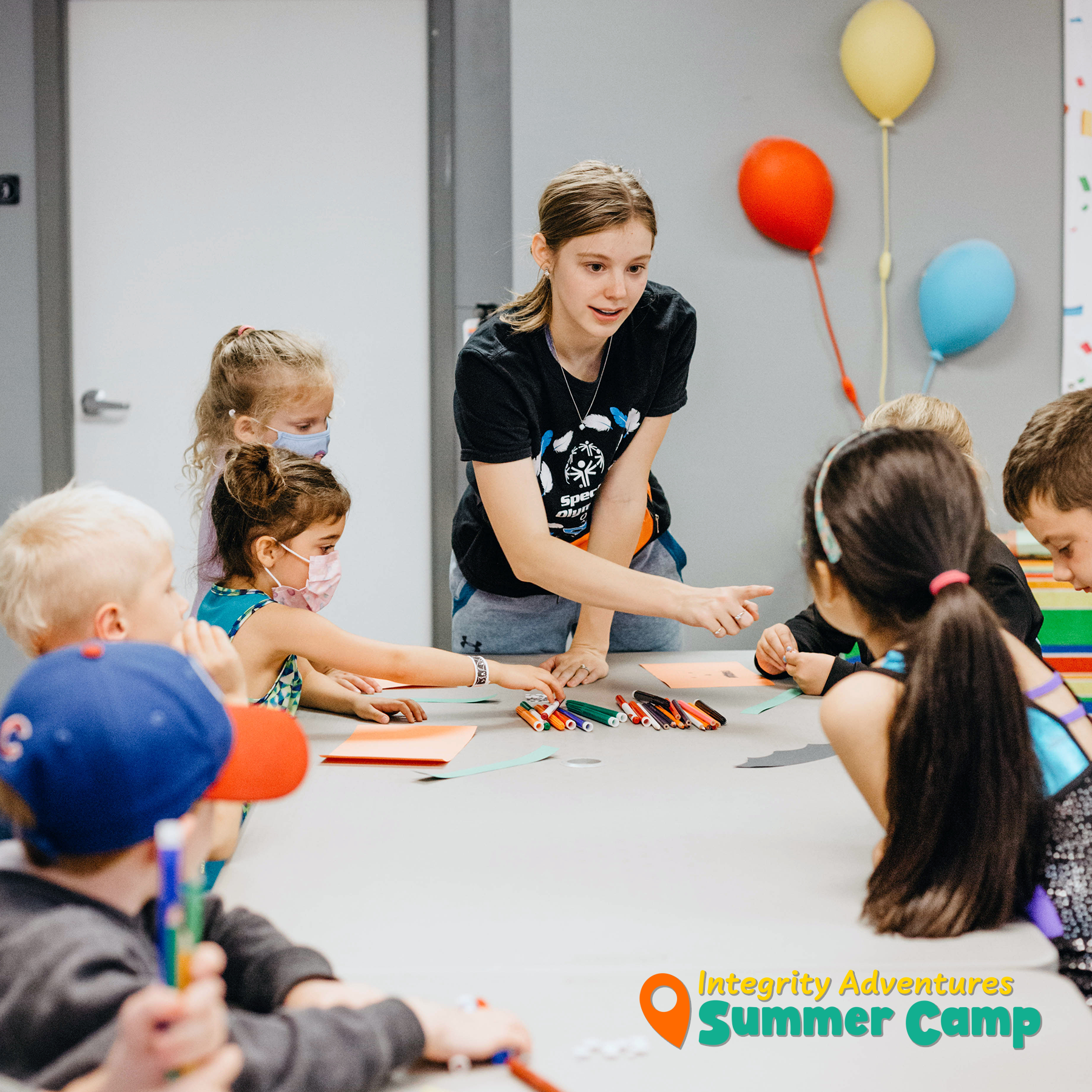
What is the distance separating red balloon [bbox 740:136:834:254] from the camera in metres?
2.42

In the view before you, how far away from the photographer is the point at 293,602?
1.35 m

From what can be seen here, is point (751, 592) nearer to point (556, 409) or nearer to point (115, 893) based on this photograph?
point (556, 409)

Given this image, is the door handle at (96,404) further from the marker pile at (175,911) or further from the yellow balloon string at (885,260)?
the marker pile at (175,911)

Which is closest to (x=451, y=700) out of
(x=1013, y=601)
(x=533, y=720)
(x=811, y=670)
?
(x=533, y=720)

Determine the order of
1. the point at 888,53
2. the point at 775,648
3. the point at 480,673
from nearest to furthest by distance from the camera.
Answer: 1. the point at 480,673
2. the point at 775,648
3. the point at 888,53

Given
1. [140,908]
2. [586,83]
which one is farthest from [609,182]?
[586,83]

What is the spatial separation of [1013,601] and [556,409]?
27.0 inches

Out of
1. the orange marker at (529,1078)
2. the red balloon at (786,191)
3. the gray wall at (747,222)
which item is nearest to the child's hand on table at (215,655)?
the orange marker at (529,1078)

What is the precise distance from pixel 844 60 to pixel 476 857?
2402 mm

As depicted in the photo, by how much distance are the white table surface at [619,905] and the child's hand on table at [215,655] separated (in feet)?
0.49

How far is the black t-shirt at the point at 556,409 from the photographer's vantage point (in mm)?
1406

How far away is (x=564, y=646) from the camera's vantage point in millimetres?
1729

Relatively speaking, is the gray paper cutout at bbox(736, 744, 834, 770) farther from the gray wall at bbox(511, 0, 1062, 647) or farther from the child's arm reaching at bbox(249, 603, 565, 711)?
the gray wall at bbox(511, 0, 1062, 647)

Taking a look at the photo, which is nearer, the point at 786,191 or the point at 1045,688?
the point at 1045,688
